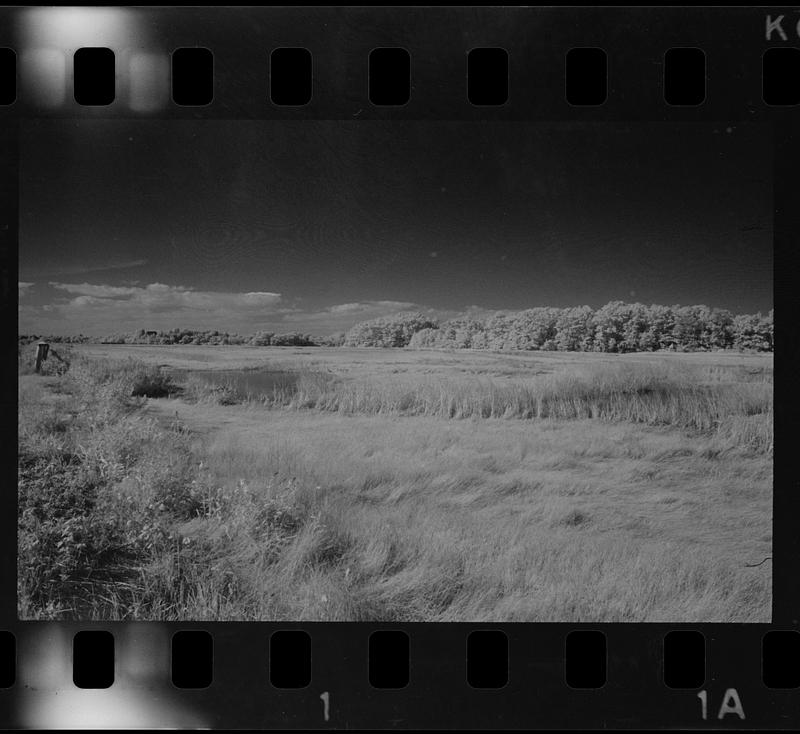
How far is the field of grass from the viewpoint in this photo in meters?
2.46

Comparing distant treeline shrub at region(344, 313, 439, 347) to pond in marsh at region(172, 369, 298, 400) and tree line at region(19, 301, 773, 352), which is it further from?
pond in marsh at region(172, 369, 298, 400)

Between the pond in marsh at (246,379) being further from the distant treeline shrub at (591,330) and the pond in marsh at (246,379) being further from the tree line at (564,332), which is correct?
the distant treeline shrub at (591,330)

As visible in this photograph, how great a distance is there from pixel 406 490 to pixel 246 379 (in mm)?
1068

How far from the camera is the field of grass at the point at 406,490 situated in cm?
246

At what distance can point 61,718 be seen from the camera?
2.48 m

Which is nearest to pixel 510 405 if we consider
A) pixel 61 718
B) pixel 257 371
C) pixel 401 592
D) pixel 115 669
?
pixel 401 592

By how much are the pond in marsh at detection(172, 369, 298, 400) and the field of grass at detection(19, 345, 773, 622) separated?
0.09ft

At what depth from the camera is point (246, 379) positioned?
271 centimetres

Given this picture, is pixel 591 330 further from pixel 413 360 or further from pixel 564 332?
pixel 413 360

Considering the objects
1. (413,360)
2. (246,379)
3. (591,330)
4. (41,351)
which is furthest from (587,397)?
(41,351)

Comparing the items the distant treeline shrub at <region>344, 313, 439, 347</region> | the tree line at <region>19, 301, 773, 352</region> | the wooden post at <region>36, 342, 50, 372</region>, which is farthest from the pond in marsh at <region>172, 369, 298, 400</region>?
the wooden post at <region>36, 342, 50, 372</region>

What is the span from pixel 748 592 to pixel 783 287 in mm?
1560

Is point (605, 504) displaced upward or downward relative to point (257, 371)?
downward

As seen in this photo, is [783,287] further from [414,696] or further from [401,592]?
[414,696]
